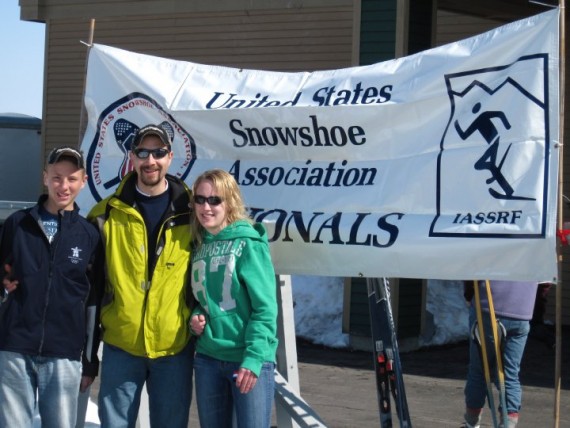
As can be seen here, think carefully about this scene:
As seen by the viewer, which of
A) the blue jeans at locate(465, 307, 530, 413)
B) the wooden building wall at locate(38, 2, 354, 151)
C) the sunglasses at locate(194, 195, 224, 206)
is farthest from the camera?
the wooden building wall at locate(38, 2, 354, 151)

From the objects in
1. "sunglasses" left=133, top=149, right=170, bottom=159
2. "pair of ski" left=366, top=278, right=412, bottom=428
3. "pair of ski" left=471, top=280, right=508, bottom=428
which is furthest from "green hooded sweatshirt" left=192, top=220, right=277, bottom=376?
"pair of ski" left=471, top=280, right=508, bottom=428

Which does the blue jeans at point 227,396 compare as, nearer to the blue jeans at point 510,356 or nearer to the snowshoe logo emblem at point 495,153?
the snowshoe logo emblem at point 495,153

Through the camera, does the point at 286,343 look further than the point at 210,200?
Yes

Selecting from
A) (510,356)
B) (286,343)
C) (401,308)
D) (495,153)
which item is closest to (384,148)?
(495,153)

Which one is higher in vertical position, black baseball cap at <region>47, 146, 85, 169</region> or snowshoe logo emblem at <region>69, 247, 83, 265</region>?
black baseball cap at <region>47, 146, 85, 169</region>

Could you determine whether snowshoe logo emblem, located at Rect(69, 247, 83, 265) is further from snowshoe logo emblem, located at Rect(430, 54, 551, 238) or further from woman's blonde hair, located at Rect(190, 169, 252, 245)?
snowshoe logo emblem, located at Rect(430, 54, 551, 238)

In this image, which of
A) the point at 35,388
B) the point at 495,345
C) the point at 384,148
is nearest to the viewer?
the point at 35,388

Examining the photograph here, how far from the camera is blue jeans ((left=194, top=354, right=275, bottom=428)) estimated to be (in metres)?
4.43

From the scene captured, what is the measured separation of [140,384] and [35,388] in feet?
1.56

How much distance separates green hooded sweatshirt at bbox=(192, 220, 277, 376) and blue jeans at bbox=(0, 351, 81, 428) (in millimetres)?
626

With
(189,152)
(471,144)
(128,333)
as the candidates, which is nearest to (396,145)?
(471,144)

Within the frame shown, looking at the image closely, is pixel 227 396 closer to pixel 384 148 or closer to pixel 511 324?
pixel 384 148

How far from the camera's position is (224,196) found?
4.51 meters

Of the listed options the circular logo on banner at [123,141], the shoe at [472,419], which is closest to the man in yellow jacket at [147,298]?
the circular logo on banner at [123,141]
